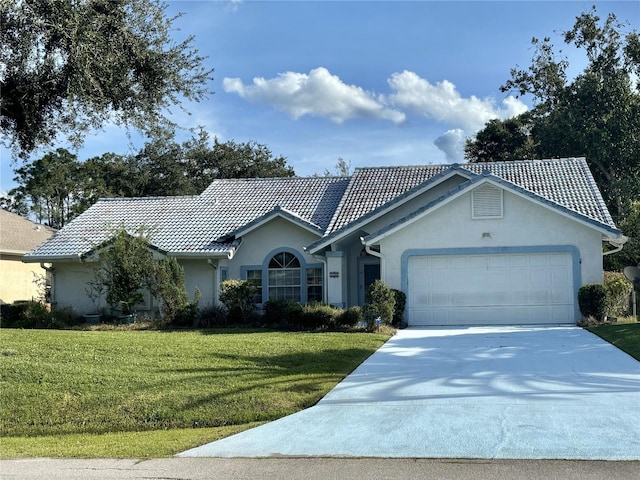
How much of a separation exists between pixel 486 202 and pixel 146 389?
12.8 m

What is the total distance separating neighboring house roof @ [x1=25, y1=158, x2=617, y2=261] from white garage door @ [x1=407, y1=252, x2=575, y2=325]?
2.05 metres

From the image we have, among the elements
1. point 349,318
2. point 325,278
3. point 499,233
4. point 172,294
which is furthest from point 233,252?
point 499,233

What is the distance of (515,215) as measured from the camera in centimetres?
2059

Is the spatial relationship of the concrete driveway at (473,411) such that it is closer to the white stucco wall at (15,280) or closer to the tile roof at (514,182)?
the tile roof at (514,182)

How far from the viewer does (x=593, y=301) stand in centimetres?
1900

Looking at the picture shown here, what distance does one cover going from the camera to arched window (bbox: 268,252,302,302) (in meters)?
23.6

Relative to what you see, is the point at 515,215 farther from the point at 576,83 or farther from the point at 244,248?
the point at 576,83

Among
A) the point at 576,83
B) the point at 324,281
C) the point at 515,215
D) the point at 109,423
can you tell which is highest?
the point at 576,83

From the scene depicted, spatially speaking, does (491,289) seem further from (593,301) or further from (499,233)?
(593,301)

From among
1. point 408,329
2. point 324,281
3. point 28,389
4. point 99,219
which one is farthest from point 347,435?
point 99,219

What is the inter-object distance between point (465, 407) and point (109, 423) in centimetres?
507

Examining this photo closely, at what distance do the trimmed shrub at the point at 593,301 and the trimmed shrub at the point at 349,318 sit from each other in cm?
618

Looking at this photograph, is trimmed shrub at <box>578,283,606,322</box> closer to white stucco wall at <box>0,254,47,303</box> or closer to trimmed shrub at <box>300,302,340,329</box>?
trimmed shrub at <box>300,302,340,329</box>

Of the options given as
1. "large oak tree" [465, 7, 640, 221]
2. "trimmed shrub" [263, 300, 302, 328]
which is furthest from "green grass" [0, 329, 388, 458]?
"large oak tree" [465, 7, 640, 221]
